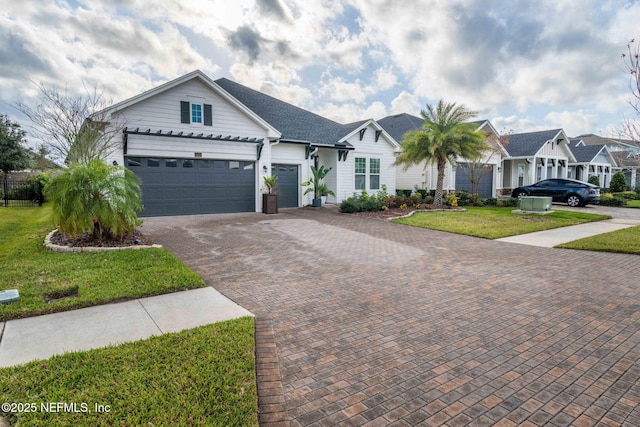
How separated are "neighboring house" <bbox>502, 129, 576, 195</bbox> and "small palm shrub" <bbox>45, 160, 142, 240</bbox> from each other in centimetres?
2621

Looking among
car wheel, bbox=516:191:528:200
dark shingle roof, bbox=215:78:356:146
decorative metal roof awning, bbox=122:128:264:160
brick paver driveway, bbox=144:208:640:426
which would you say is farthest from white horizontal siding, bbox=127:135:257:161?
car wheel, bbox=516:191:528:200

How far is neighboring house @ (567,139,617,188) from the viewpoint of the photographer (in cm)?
3231

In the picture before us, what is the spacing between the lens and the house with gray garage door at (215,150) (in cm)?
1379

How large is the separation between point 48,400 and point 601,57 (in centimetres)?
1628

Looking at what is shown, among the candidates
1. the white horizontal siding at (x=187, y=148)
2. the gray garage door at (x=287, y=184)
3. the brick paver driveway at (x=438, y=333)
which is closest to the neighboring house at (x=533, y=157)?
the gray garage door at (x=287, y=184)

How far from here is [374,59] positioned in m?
17.3

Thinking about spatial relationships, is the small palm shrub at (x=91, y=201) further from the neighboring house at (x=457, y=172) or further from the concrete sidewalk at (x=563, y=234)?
the neighboring house at (x=457, y=172)

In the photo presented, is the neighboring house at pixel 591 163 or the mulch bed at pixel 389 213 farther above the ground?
the neighboring house at pixel 591 163

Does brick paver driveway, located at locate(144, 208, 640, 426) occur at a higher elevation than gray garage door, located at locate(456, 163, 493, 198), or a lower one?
lower

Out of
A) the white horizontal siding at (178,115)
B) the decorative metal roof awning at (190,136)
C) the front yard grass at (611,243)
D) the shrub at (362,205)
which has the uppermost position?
the white horizontal siding at (178,115)

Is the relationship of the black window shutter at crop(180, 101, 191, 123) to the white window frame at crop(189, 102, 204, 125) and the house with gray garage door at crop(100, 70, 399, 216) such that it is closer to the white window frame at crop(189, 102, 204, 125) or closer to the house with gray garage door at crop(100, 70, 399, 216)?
the house with gray garage door at crop(100, 70, 399, 216)

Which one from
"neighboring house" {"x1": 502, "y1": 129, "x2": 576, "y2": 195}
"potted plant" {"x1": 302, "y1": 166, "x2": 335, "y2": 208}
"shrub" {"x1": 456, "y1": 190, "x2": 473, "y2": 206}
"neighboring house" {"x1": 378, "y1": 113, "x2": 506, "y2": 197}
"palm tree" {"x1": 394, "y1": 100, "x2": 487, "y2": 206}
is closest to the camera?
"palm tree" {"x1": 394, "y1": 100, "x2": 487, "y2": 206}

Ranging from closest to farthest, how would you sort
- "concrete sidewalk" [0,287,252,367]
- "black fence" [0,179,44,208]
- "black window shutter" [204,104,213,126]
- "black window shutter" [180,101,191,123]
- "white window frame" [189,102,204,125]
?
"concrete sidewalk" [0,287,252,367], "black window shutter" [180,101,191,123], "white window frame" [189,102,204,125], "black window shutter" [204,104,213,126], "black fence" [0,179,44,208]

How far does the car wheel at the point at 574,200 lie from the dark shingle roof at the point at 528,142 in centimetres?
634
